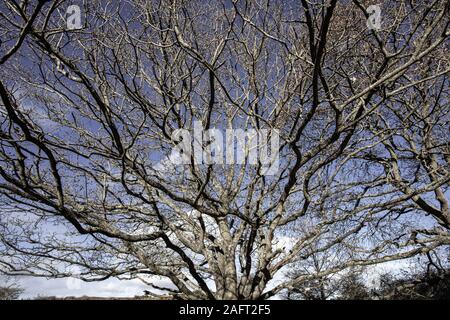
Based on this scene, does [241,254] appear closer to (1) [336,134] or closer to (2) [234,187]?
(2) [234,187]

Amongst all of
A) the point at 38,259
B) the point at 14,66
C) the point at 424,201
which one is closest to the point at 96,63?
the point at 14,66

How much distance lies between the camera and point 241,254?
6.79 meters

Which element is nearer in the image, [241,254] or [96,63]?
[96,63]
